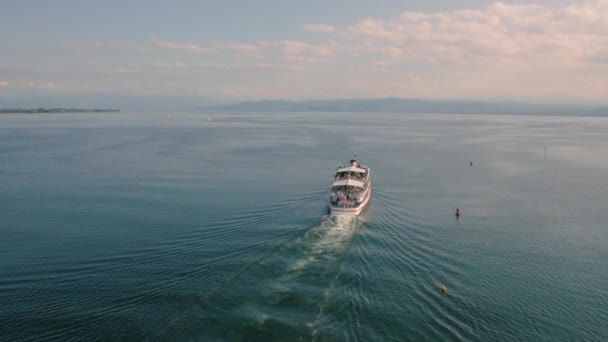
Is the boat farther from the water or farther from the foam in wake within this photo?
the foam in wake

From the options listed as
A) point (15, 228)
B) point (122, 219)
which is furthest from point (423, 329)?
point (15, 228)

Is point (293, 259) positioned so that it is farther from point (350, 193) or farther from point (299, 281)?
point (350, 193)

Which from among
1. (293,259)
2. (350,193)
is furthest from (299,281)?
(350,193)

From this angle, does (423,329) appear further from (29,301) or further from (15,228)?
(15,228)

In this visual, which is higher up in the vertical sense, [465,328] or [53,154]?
[53,154]

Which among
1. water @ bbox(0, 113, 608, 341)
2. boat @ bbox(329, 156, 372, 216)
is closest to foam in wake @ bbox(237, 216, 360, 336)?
water @ bbox(0, 113, 608, 341)
